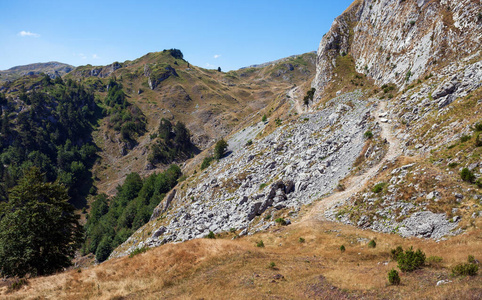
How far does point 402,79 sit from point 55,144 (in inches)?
8861

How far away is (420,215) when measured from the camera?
997 inches

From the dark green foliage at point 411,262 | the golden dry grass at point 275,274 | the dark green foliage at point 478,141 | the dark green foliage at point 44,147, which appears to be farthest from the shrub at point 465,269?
the dark green foliage at point 44,147

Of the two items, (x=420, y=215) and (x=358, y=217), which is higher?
(x=420, y=215)

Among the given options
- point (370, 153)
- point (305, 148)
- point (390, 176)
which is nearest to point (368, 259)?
point (390, 176)

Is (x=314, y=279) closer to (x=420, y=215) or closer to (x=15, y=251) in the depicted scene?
(x=420, y=215)

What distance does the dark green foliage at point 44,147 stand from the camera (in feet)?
509

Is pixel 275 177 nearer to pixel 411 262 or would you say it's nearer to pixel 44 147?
pixel 411 262

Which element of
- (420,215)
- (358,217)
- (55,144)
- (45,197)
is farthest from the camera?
(55,144)

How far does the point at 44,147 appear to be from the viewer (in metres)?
179

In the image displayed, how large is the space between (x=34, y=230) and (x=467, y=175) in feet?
165

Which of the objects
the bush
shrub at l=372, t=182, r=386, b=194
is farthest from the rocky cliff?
shrub at l=372, t=182, r=386, b=194

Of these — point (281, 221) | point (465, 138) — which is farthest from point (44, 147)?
point (465, 138)

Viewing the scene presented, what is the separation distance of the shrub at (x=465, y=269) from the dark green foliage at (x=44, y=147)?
176 metres

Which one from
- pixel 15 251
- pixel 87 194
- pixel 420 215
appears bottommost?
pixel 87 194
